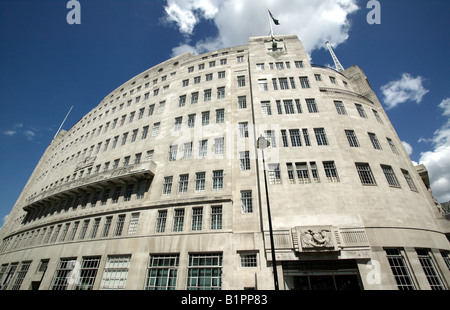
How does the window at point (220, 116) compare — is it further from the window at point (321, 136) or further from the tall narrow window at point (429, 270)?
the tall narrow window at point (429, 270)

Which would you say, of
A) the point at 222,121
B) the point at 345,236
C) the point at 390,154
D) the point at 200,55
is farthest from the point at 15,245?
the point at 390,154

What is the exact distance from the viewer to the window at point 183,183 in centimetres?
2323

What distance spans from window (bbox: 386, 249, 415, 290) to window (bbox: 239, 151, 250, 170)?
581 inches

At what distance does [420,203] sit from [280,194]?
46.3 ft

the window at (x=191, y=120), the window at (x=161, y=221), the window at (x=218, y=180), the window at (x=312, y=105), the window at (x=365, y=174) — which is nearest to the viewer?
the window at (x=365, y=174)

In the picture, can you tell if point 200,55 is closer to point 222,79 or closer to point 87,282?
point 222,79

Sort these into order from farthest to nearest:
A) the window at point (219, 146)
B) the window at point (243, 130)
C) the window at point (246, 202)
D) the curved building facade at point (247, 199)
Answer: the window at point (243, 130) < the window at point (219, 146) < the window at point (246, 202) < the curved building facade at point (247, 199)

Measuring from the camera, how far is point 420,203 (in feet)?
64.5

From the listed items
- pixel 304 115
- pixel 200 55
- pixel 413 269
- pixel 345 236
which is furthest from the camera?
pixel 200 55

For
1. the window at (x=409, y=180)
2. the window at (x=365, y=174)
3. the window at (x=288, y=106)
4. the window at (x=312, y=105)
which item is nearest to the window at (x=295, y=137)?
the window at (x=288, y=106)

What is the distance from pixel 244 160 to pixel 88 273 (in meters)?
21.3

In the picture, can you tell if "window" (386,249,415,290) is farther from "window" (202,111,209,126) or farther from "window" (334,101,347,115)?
"window" (202,111,209,126)

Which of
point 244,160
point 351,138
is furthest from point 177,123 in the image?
point 351,138

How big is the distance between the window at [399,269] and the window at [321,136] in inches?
459
